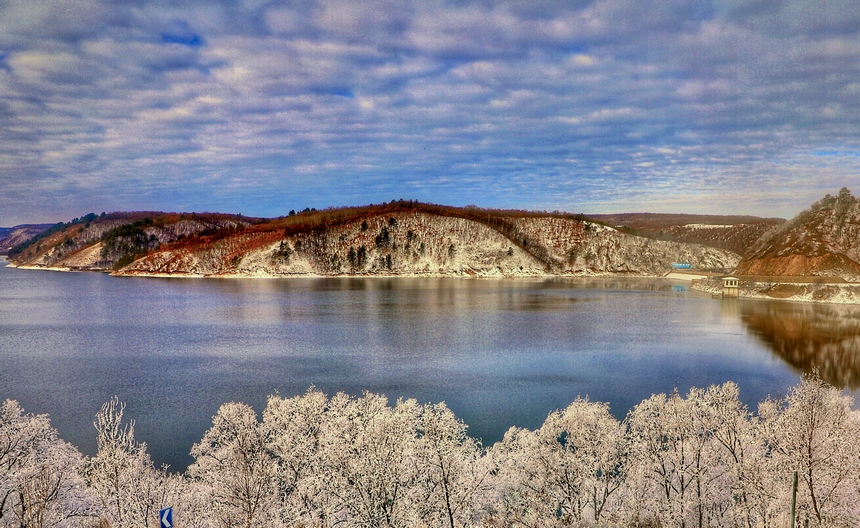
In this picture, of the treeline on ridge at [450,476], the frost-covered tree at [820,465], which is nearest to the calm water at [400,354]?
the treeline on ridge at [450,476]

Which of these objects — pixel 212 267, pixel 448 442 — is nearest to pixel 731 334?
pixel 448 442

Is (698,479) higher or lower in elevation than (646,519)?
higher

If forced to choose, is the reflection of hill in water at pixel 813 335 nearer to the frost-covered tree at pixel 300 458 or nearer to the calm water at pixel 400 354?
the calm water at pixel 400 354

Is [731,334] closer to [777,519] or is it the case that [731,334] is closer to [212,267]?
[777,519]

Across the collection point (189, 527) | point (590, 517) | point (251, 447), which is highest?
point (251, 447)

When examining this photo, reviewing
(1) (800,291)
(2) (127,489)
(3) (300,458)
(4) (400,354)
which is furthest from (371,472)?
(1) (800,291)

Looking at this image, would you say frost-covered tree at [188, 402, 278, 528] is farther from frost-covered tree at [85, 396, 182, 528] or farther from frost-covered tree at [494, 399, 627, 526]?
frost-covered tree at [494, 399, 627, 526]
